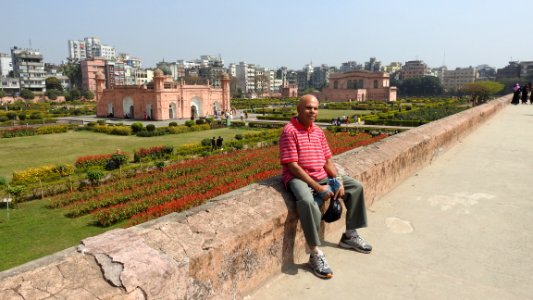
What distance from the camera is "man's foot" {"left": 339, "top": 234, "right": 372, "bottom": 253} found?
319 cm

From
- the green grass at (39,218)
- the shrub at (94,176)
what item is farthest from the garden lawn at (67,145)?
the shrub at (94,176)

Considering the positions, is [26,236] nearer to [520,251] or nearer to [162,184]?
[162,184]

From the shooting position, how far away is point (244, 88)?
124812 millimetres

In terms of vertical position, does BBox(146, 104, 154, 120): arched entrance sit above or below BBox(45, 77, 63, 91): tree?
below

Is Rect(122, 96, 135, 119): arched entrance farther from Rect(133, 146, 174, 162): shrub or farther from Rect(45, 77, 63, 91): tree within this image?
Rect(45, 77, 63, 91): tree

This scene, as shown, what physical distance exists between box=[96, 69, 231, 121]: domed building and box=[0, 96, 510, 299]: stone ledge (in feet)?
106

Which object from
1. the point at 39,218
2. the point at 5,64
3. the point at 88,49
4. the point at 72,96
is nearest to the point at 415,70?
the point at 72,96

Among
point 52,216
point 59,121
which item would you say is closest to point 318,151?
point 52,216

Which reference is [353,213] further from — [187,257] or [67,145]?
[67,145]

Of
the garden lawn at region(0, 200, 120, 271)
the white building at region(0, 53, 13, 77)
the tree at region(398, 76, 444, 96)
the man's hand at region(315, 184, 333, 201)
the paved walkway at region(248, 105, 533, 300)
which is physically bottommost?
the garden lawn at region(0, 200, 120, 271)

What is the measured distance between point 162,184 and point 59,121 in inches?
1084

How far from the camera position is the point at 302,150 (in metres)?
3.19

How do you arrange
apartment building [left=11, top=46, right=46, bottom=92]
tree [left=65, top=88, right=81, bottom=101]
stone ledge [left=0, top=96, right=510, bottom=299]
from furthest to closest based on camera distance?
apartment building [left=11, top=46, right=46, bottom=92]
tree [left=65, top=88, right=81, bottom=101]
stone ledge [left=0, top=96, right=510, bottom=299]

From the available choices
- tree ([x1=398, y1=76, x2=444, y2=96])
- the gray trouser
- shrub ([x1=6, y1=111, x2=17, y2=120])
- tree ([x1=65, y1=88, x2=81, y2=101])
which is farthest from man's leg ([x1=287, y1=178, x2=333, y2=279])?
tree ([x1=398, y1=76, x2=444, y2=96])
